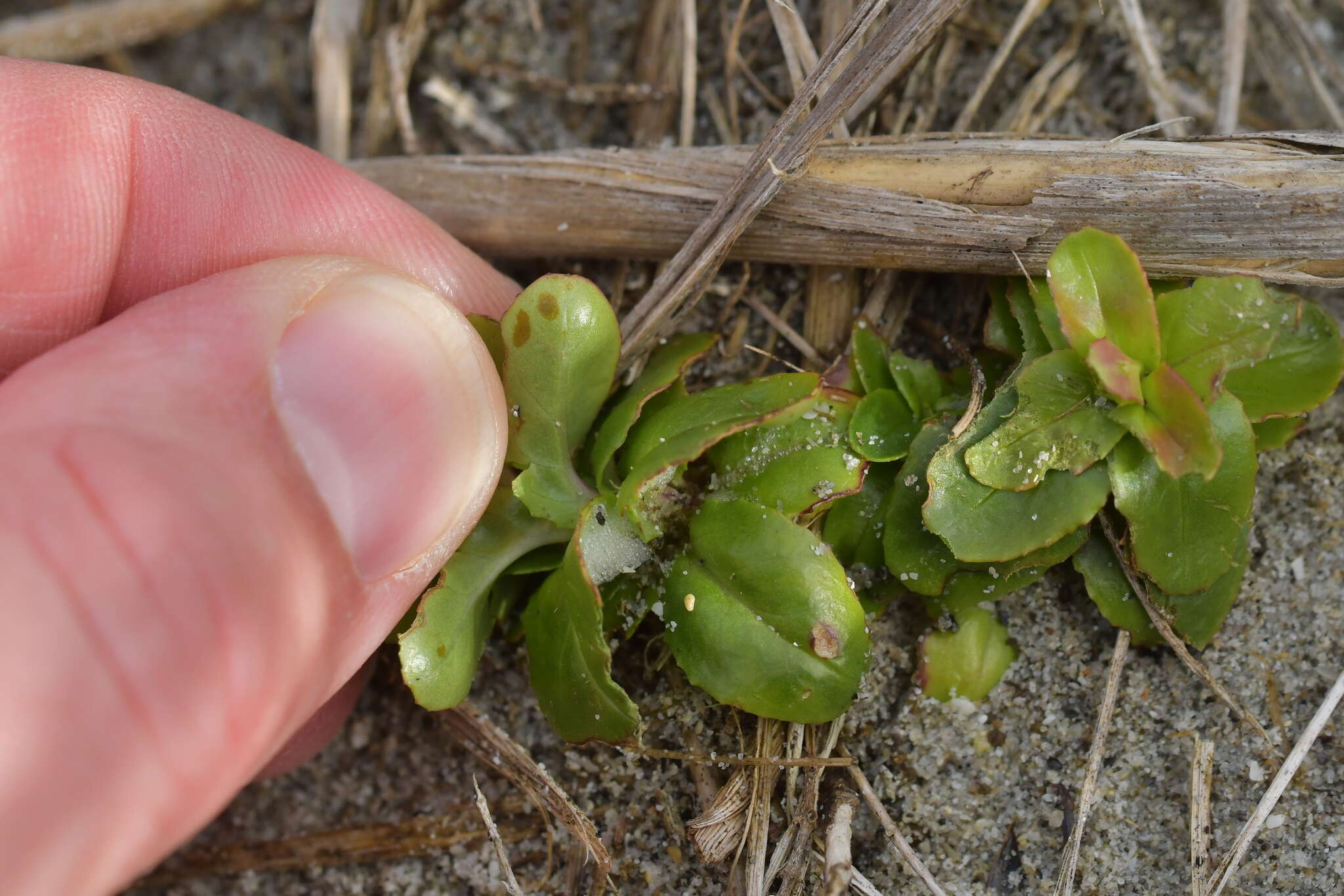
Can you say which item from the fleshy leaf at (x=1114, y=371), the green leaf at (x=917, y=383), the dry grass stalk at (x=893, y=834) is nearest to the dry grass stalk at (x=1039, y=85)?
the green leaf at (x=917, y=383)

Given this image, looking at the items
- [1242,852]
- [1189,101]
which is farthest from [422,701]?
[1189,101]

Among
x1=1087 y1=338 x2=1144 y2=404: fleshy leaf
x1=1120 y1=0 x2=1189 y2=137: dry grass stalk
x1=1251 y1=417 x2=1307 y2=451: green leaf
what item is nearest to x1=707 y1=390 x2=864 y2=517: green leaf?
x1=1087 y1=338 x2=1144 y2=404: fleshy leaf

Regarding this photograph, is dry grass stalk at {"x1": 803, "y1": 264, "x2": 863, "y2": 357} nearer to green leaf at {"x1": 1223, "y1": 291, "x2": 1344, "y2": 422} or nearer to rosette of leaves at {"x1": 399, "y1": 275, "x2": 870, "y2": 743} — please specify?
rosette of leaves at {"x1": 399, "y1": 275, "x2": 870, "y2": 743}

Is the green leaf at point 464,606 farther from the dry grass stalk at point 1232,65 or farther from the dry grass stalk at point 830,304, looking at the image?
the dry grass stalk at point 1232,65

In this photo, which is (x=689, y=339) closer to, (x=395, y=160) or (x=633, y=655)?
(x=633, y=655)

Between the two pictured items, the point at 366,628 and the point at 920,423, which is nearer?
the point at 366,628

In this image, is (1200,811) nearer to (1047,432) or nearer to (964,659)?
(964,659)

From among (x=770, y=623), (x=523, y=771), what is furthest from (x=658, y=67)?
(x=523, y=771)
